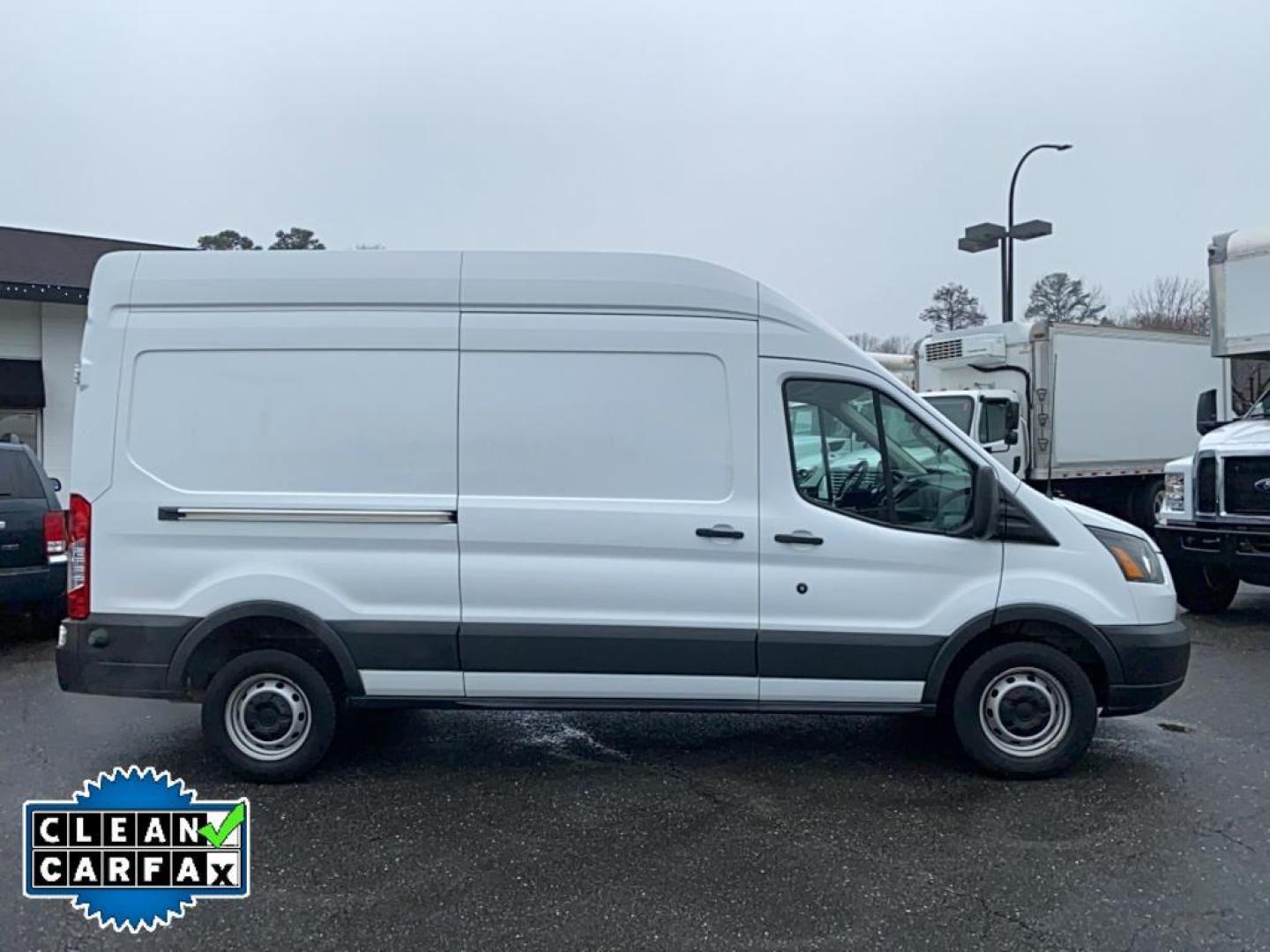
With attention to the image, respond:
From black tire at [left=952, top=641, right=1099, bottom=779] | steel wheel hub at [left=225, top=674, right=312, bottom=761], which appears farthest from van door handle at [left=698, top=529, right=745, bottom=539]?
steel wheel hub at [left=225, top=674, right=312, bottom=761]

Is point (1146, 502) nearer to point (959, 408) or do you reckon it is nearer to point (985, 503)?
point (959, 408)

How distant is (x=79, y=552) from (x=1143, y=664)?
5.11 m

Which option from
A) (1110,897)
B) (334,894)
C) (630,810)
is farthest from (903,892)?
(334,894)

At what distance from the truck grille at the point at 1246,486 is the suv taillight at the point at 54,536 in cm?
954

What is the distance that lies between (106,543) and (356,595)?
47.6 inches

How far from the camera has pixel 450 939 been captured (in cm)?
331

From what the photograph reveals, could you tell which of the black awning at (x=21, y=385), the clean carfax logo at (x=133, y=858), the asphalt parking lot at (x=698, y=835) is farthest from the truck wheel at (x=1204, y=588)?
the black awning at (x=21, y=385)

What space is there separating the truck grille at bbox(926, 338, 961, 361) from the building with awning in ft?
47.6

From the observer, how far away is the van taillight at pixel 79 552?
459 cm

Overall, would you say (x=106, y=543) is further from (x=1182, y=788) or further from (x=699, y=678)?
(x=1182, y=788)

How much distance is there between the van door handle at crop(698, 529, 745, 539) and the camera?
14.9 ft

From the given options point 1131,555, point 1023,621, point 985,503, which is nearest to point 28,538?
point 985,503

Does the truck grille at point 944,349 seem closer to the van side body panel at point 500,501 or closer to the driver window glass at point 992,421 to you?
the driver window glass at point 992,421

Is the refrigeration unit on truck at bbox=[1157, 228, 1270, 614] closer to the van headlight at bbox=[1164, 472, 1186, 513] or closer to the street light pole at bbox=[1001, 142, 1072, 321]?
the van headlight at bbox=[1164, 472, 1186, 513]
